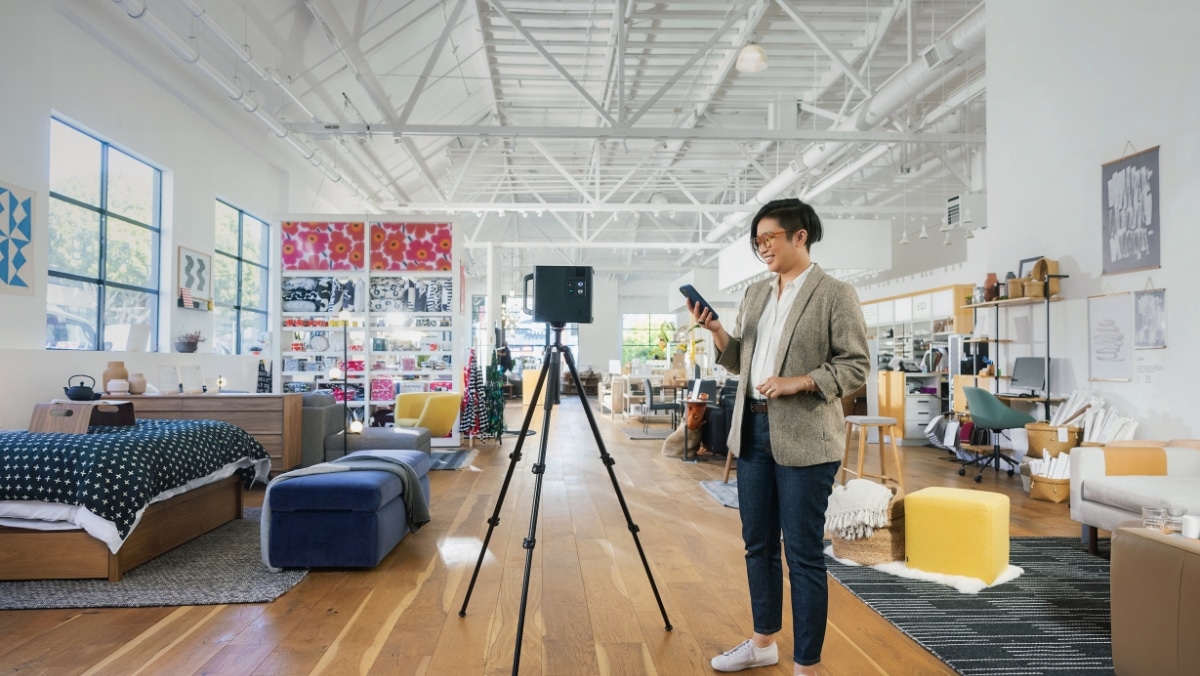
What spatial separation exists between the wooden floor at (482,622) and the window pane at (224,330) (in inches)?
254

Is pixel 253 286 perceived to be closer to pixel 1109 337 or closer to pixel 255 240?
pixel 255 240

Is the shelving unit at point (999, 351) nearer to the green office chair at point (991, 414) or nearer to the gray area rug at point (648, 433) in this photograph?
the green office chair at point (991, 414)

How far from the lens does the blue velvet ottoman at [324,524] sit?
350 centimetres

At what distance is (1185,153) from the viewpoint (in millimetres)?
4668

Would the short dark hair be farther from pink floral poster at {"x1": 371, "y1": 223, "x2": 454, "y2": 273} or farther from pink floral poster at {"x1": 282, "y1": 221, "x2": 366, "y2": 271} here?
pink floral poster at {"x1": 282, "y1": 221, "x2": 366, "y2": 271}

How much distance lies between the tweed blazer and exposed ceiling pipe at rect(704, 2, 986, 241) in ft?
20.7

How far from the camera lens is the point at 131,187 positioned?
7.36 m

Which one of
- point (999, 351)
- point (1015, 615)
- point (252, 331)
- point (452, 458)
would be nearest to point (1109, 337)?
point (999, 351)

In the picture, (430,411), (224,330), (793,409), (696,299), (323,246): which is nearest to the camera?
(793,409)

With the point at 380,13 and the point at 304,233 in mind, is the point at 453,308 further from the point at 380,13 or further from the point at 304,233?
the point at 380,13

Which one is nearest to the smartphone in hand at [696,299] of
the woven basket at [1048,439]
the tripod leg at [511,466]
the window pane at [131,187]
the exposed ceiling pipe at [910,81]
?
the tripod leg at [511,466]

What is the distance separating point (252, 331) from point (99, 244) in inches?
151

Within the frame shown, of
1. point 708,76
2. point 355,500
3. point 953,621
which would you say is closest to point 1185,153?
point 953,621

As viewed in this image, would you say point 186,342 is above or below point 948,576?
above
